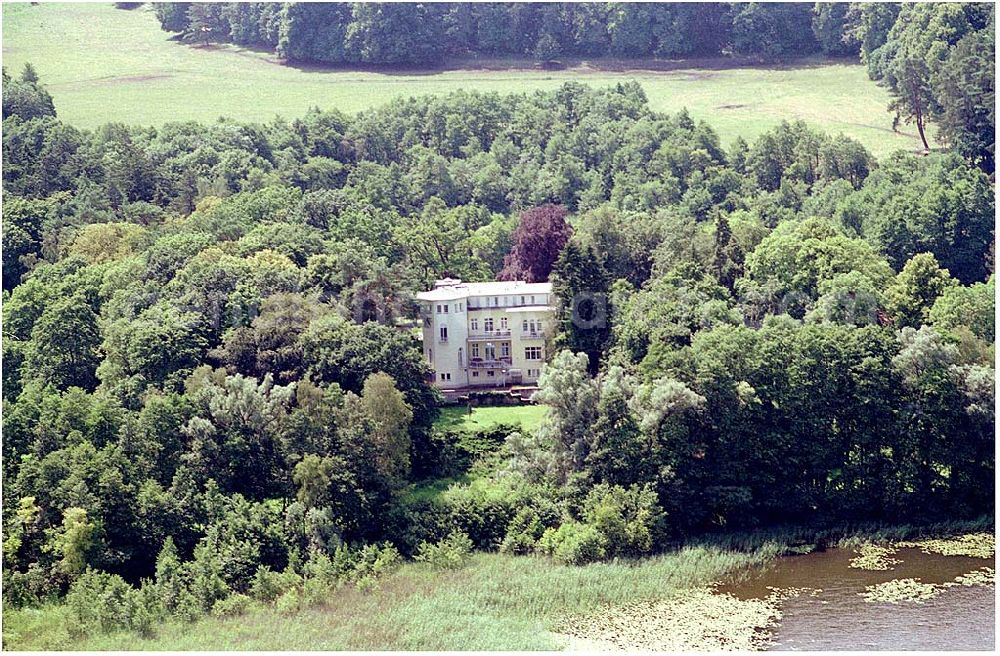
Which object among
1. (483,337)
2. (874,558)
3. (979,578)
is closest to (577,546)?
(874,558)

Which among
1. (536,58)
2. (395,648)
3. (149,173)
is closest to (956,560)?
(395,648)

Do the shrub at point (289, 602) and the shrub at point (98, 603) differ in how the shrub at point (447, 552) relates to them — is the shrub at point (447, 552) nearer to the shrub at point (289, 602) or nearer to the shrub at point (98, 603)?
the shrub at point (289, 602)

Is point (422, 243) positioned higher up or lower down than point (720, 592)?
higher up

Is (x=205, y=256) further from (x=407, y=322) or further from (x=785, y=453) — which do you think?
(x=785, y=453)

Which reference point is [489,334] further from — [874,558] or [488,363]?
[874,558]

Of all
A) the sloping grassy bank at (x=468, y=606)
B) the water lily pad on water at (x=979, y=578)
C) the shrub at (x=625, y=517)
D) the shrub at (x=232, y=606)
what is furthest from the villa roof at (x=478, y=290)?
the water lily pad on water at (x=979, y=578)
